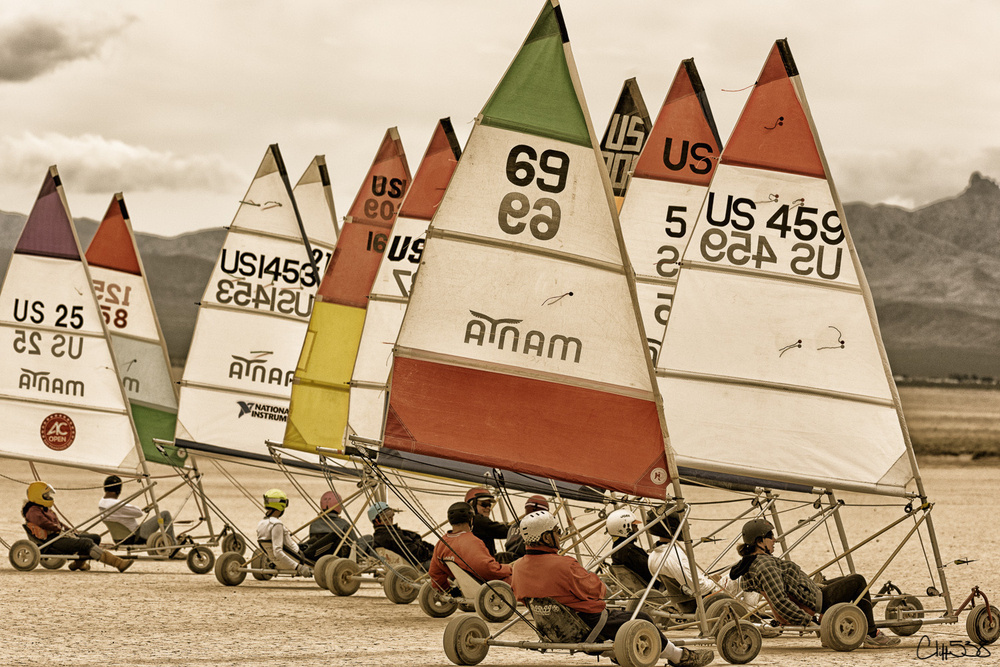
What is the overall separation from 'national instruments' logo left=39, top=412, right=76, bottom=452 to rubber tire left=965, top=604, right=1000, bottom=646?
12.4 metres

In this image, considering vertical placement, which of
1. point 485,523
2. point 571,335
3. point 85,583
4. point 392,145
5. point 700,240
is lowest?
point 85,583

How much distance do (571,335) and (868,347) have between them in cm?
304

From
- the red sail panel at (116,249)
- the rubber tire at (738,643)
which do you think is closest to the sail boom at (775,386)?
the rubber tire at (738,643)

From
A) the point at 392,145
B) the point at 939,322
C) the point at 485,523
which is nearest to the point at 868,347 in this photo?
the point at 485,523

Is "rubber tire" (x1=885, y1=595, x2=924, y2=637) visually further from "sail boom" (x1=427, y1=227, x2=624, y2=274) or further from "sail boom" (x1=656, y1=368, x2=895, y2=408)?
"sail boom" (x1=427, y1=227, x2=624, y2=274)

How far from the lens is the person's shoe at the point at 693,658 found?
991 centimetres

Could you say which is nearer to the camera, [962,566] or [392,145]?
[962,566]

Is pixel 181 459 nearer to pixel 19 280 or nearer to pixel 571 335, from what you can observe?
pixel 19 280

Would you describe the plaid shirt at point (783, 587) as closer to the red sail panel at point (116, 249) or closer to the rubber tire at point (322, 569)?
the rubber tire at point (322, 569)

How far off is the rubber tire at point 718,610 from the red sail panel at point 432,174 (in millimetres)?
8790

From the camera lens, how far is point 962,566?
20.4 meters

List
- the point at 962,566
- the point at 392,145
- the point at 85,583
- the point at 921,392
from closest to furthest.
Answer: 1. the point at 85,583
2. the point at 962,566
3. the point at 392,145
4. the point at 921,392

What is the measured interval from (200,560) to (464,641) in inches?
389
